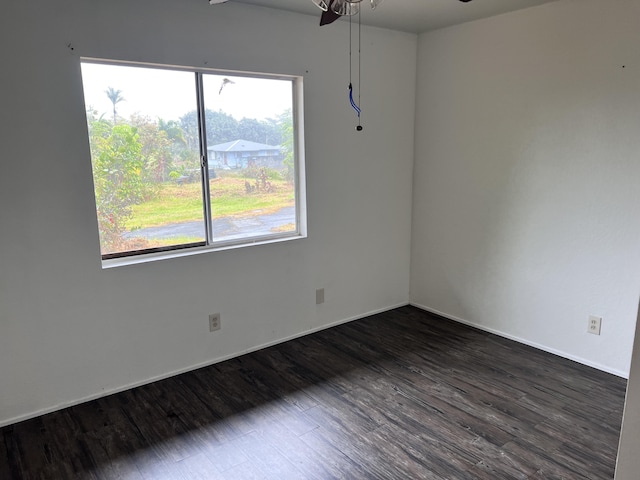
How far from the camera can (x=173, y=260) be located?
287 centimetres

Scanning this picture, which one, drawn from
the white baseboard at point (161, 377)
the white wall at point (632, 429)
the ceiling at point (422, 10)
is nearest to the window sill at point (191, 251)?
the white baseboard at point (161, 377)

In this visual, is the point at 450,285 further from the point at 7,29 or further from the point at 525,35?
the point at 7,29

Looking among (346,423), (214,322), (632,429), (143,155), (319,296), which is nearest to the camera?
(632,429)

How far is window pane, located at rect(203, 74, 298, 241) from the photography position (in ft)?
9.90

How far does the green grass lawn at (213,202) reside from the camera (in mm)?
2836

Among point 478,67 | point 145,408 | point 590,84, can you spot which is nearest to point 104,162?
point 145,408

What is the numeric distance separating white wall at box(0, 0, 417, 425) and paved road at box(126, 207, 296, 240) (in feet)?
0.54

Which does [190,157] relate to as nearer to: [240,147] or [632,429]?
[240,147]

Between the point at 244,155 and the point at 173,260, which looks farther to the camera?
the point at 244,155

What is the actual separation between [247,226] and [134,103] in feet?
3.61

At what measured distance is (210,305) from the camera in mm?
3072

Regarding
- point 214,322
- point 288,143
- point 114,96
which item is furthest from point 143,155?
point 214,322

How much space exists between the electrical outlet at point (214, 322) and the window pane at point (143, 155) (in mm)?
545

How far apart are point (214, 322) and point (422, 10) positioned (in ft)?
8.57
